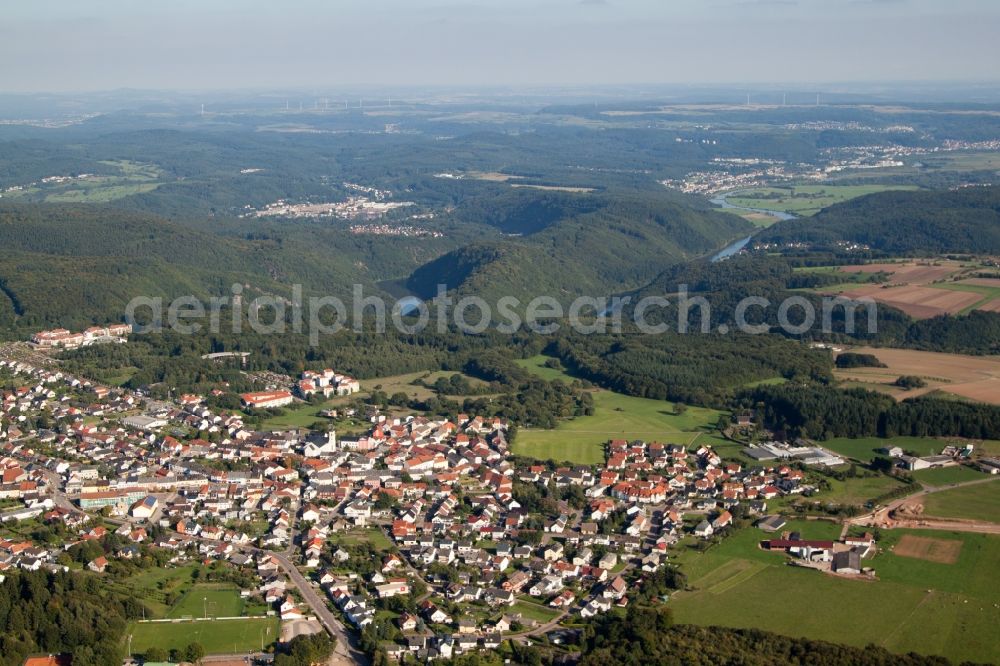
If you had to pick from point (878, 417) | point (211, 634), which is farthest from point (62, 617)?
point (878, 417)

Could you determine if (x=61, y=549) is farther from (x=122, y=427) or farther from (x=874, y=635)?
(x=874, y=635)

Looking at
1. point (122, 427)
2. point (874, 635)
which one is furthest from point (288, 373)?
point (874, 635)

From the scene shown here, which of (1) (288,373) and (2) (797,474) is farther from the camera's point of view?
(1) (288,373)

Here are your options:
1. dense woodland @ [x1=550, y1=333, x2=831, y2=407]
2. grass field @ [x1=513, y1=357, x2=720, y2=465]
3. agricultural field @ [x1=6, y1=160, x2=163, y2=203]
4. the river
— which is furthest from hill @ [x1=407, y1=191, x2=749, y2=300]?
agricultural field @ [x1=6, y1=160, x2=163, y2=203]

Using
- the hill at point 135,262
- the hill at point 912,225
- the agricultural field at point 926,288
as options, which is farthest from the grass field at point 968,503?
the hill at point 912,225

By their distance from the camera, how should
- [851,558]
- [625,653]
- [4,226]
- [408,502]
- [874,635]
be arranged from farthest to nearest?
1. [4,226]
2. [408,502]
3. [851,558]
4. [874,635]
5. [625,653]

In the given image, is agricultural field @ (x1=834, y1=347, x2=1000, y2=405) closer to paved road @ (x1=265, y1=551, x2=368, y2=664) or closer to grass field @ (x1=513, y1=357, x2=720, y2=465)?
grass field @ (x1=513, y1=357, x2=720, y2=465)

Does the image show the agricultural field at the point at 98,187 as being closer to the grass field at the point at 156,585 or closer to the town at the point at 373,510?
the town at the point at 373,510
